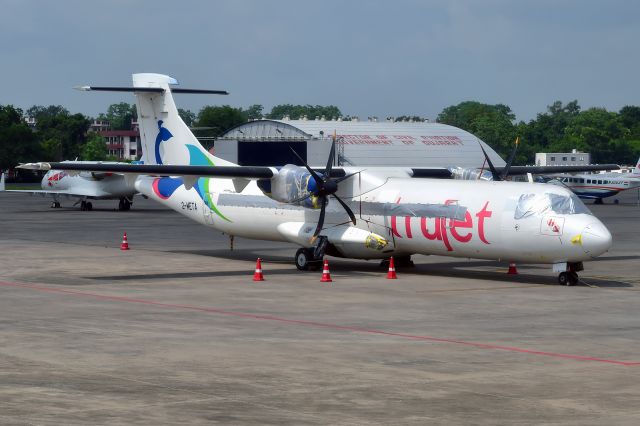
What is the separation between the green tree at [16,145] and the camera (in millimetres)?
136375

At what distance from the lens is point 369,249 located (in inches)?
1128

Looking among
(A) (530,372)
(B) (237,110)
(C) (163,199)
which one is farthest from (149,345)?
(B) (237,110)

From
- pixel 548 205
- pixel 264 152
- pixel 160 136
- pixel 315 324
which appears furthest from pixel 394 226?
pixel 264 152

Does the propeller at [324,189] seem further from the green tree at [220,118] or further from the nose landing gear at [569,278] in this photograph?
the green tree at [220,118]

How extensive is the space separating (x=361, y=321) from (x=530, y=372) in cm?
562

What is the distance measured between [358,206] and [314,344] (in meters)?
12.8

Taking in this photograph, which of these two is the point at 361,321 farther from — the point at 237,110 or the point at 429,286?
the point at 237,110

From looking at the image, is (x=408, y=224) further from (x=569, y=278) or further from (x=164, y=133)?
(x=164, y=133)

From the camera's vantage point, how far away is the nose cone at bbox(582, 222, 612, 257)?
24.3 metres

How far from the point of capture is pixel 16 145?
13825 centimetres

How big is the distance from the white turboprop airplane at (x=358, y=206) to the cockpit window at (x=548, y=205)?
0.09 ft

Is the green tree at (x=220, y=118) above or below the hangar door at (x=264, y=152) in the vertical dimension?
above

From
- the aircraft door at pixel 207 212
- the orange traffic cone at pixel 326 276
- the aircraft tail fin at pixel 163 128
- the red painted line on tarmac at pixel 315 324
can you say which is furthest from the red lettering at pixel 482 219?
the aircraft tail fin at pixel 163 128

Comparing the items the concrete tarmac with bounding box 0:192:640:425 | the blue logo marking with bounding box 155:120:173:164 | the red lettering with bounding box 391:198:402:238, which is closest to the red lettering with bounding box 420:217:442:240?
the red lettering with bounding box 391:198:402:238
